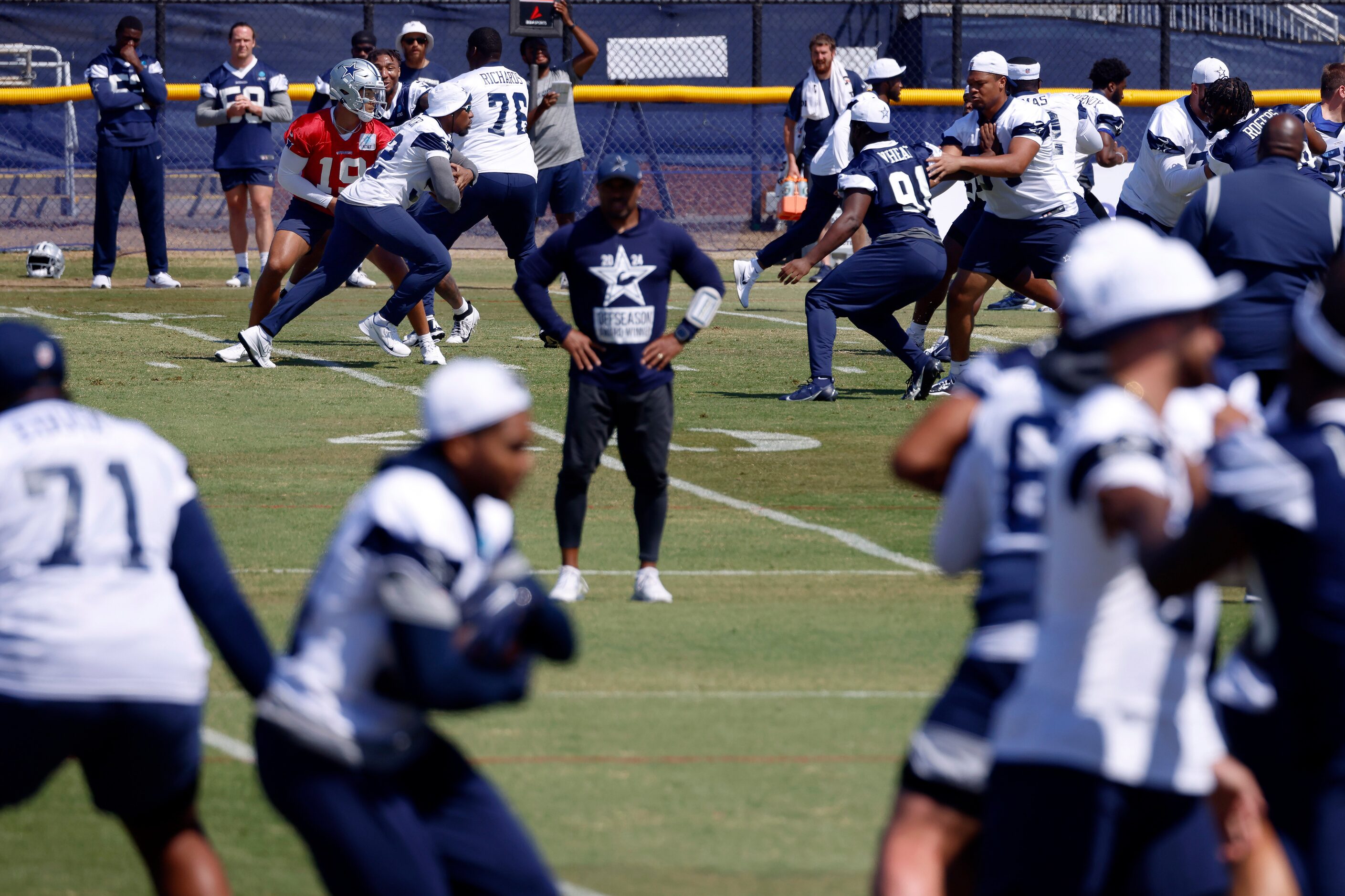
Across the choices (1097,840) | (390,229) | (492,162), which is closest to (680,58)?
(492,162)

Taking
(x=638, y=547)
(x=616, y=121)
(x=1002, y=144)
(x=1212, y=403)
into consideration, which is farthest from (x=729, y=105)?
(x=1212, y=403)

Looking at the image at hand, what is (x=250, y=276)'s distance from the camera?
71.6 ft

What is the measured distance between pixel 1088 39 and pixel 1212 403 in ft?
83.2

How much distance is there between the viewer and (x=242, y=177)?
66.0 ft

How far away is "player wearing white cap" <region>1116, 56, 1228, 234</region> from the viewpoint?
1465 centimetres

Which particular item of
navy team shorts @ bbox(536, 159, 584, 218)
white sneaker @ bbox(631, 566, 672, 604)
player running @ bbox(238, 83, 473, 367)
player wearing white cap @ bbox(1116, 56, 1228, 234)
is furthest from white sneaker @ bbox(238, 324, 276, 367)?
white sneaker @ bbox(631, 566, 672, 604)

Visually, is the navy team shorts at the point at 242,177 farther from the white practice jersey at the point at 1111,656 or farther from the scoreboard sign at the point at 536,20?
the white practice jersey at the point at 1111,656

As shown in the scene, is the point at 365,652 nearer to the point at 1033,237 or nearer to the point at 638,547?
the point at 638,547

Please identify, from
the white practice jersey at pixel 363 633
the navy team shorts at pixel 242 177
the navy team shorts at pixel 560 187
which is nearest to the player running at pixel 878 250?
the navy team shorts at pixel 560 187

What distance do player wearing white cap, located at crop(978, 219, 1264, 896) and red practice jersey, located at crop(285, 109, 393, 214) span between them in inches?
480

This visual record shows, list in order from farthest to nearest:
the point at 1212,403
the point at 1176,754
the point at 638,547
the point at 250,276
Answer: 1. the point at 250,276
2. the point at 638,547
3. the point at 1212,403
4. the point at 1176,754

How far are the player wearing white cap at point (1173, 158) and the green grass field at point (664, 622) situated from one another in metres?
1.78

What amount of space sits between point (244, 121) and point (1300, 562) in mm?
17512

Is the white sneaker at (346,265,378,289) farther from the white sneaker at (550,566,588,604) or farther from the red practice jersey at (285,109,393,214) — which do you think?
the white sneaker at (550,566,588,604)
